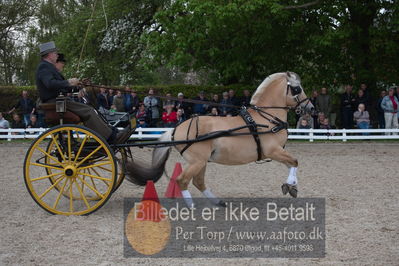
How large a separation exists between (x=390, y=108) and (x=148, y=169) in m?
11.9

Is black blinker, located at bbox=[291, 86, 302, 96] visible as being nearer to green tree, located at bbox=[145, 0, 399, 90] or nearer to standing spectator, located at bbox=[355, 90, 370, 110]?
green tree, located at bbox=[145, 0, 399, 90]

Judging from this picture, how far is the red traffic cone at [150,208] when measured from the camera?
696 centimetres

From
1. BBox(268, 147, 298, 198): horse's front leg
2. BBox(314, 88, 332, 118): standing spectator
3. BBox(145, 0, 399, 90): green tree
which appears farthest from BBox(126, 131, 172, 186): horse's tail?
BBox(314, 88, 332, 118): standing spectator

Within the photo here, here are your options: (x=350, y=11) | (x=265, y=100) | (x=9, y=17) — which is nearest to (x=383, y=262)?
(x=265, y=100)

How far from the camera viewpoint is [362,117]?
17312mm

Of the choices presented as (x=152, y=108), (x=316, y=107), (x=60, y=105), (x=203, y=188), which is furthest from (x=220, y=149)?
(x=152, y=108)

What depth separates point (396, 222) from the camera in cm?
676

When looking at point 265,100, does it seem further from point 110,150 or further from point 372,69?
point 372,69

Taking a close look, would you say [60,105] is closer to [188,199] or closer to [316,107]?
[188,199]

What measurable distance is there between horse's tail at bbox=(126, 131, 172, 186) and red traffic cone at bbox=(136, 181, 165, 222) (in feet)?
0.38

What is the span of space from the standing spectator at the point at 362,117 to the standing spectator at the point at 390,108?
575 mm

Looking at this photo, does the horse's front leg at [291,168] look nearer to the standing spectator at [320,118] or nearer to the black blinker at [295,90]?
the black blinker at [295,90]

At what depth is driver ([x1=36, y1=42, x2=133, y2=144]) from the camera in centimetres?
708

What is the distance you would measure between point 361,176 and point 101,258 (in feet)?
21.9
